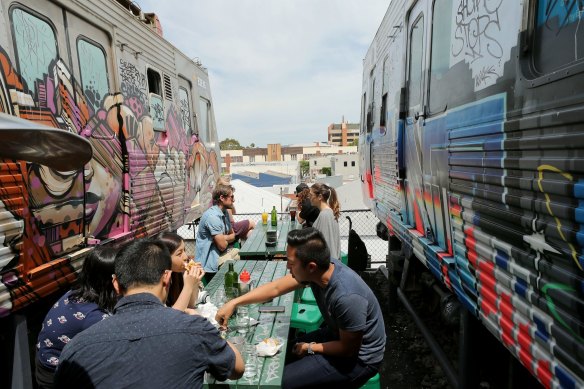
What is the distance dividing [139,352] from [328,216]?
3267 mm

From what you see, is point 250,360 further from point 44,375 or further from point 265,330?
point 44,375

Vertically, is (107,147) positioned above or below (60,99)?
below

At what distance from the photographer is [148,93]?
4.48m

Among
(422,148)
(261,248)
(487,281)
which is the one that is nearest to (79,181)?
(261,248)

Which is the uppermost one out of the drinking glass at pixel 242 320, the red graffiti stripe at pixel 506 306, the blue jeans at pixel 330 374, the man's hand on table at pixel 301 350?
the red graffiti stripe at pixel 506 306

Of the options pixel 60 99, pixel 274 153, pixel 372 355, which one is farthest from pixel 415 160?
pixel 274 153

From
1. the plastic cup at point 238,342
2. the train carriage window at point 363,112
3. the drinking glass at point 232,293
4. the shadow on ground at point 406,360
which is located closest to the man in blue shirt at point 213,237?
the drinking glass at point 232,293

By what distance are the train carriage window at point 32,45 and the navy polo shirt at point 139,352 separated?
1873 mm

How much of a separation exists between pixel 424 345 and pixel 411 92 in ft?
8.89

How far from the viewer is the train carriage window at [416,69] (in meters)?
3.15

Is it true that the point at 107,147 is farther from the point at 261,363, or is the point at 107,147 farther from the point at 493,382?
the point at 493,382

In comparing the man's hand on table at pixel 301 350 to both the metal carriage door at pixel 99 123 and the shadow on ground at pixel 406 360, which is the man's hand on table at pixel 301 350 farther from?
the metal carriage door at pixel 99 123

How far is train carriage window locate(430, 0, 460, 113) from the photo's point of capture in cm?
250

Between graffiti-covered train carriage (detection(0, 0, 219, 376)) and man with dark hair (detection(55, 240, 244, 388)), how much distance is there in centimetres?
76
